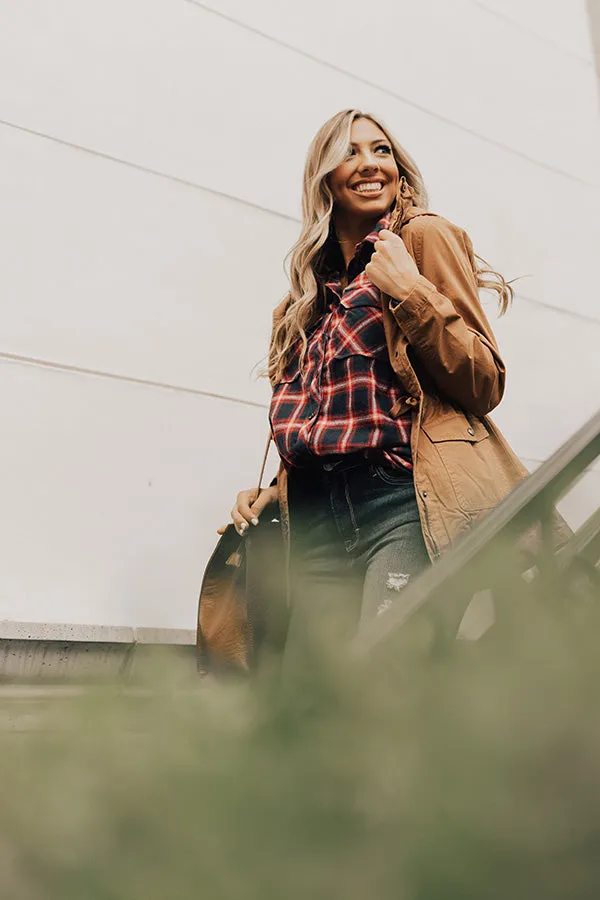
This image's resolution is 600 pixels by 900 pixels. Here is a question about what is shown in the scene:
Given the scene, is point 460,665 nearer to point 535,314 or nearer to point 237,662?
point 237,662

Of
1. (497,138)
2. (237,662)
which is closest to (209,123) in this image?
(497,138)

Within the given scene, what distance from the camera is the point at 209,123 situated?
3.79 m

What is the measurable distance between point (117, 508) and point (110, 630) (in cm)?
48

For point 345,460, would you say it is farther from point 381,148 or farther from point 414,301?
point 381,148

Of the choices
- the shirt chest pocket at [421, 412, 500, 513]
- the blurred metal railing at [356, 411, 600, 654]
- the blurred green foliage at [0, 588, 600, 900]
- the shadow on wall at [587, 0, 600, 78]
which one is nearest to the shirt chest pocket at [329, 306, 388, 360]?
the shirt chest pocket at [421, 412, 500, 513]

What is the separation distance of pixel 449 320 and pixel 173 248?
183 cm

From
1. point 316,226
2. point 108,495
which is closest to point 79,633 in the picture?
point 108,495

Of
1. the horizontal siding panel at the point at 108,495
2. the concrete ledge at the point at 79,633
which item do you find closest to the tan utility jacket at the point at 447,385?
the concrete ledge at the point at 79,633

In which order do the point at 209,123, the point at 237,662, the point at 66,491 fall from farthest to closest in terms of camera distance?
1. the point at 209,123
2. the point at 66,491
3. the point at 237,662

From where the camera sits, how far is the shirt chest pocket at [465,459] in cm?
192

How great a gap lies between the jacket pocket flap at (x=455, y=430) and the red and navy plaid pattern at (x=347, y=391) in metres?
0.05

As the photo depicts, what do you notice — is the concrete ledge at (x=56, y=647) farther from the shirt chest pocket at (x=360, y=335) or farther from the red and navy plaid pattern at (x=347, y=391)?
the shirt chest pocket at (x=360, y=335)

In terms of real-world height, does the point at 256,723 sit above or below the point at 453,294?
above

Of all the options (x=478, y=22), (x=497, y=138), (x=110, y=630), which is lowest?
(x=110, y=630)
